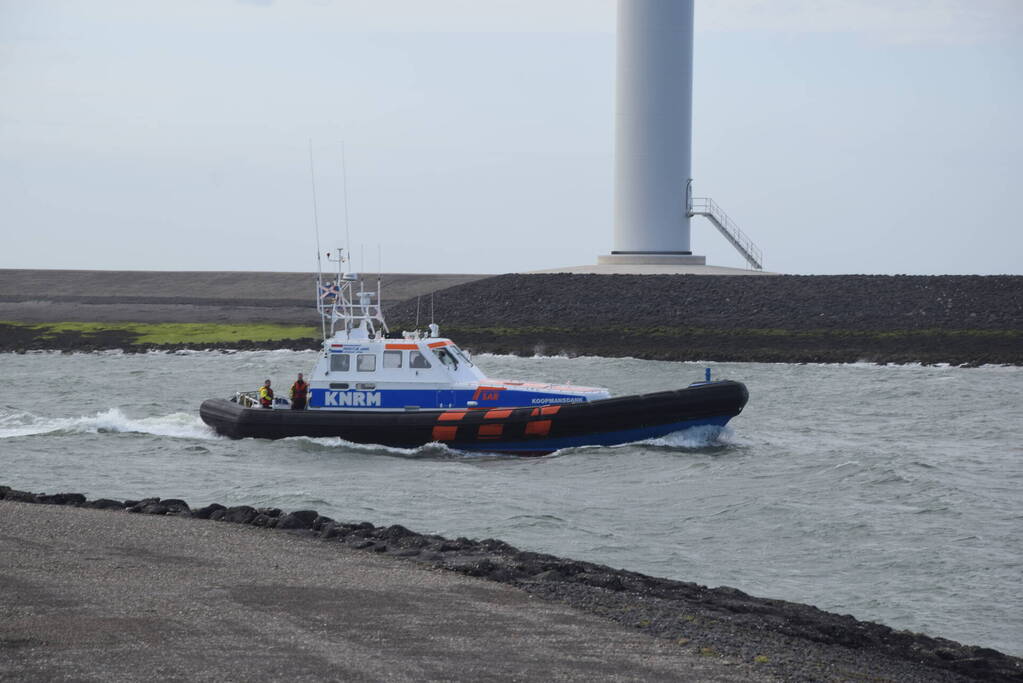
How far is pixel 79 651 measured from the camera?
24.6 ft

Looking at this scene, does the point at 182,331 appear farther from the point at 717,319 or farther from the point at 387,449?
the point at 387,449

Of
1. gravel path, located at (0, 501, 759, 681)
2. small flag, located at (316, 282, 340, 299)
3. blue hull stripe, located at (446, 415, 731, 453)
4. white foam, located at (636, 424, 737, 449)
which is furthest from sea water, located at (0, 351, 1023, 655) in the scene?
gravel path, located at (0, 501, 759, 681)

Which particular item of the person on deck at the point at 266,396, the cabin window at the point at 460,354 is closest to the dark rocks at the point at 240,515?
the cabin window at the point at 460,354

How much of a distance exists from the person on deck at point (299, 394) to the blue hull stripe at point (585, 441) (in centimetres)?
240

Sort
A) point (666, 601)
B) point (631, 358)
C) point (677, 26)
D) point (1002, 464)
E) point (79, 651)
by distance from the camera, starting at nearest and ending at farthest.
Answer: point (79, 651)
point (666, 601)
point (1002, 464)
point (631, 358)
point (677, 26)

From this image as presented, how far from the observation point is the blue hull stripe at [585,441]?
720 inches

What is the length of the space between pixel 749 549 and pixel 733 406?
588cm

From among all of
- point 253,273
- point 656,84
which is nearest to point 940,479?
point 656,84

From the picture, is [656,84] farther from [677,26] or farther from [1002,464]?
[1002,464]

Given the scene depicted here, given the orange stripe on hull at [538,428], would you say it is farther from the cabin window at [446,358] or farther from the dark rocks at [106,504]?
the dark rocks at [106,504]

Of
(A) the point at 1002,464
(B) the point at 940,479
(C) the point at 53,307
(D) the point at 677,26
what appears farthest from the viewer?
(C) the point at 53,307

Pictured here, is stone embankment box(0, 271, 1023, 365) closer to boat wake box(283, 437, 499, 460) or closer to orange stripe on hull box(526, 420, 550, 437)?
boat wake box(283, 437, 499, 460)

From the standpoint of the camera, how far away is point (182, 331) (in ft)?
146

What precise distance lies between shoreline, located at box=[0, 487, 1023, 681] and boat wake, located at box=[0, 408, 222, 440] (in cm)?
910
